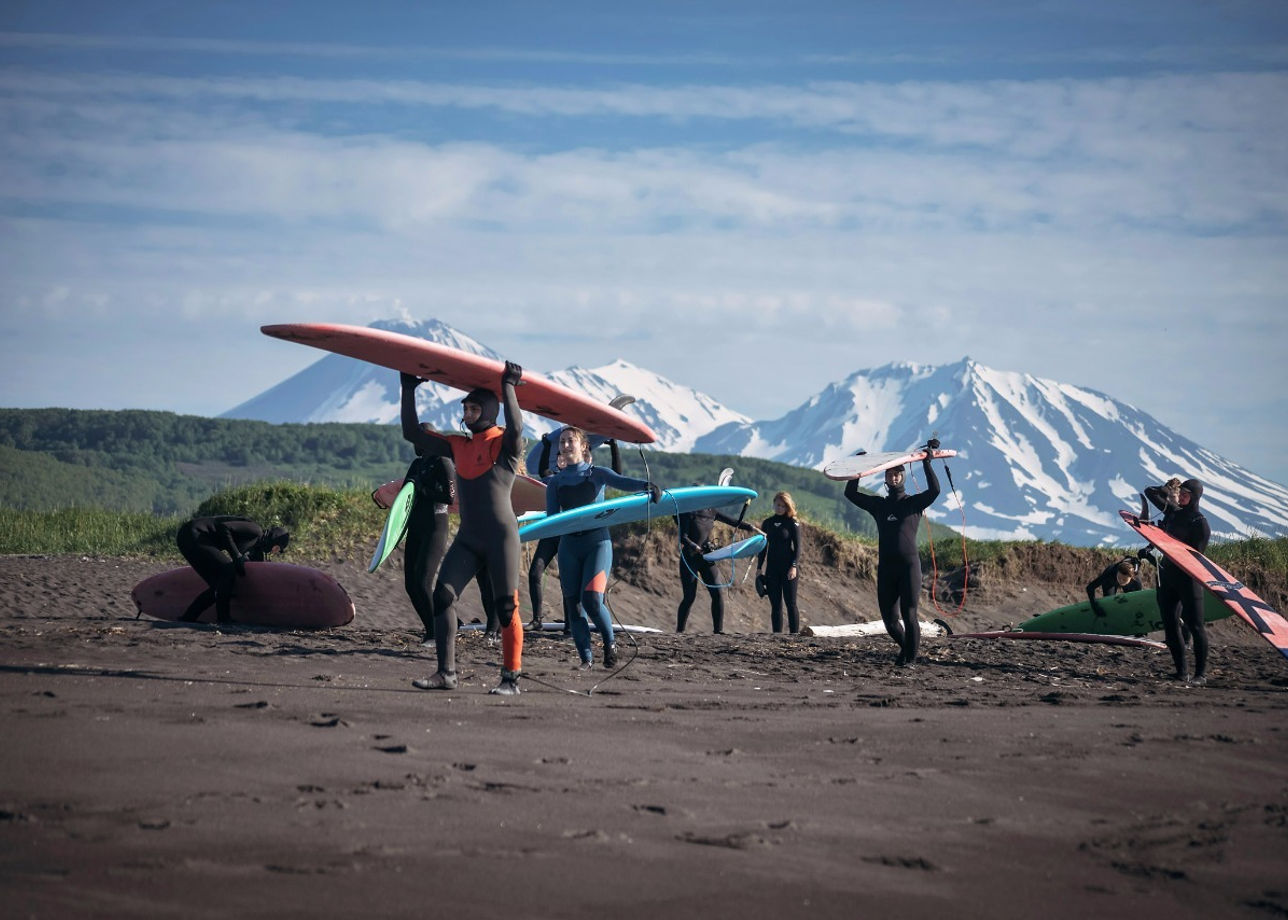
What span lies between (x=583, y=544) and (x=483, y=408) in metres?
2.18

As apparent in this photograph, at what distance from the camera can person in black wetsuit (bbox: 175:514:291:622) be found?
12602 millimetres

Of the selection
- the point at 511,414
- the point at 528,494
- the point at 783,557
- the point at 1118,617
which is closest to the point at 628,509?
the point at 511,414

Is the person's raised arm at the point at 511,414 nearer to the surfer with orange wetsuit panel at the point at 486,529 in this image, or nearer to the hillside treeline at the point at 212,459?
the surfer with orange wetsuit panel at the point at 486,529

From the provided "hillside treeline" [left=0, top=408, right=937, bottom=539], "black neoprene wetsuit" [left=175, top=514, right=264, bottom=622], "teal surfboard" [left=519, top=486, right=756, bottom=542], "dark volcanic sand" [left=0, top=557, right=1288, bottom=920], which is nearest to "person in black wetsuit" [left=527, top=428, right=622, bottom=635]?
"teal surfboard" [left=519, top=486, right=756, bottom=542]

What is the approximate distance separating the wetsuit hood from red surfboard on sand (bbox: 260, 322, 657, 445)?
581 mm

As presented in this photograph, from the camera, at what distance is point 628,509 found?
11469 millimetres

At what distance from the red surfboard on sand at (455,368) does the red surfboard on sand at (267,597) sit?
311cm

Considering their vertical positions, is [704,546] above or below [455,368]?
below

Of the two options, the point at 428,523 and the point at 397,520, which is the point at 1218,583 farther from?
the point at 397,520

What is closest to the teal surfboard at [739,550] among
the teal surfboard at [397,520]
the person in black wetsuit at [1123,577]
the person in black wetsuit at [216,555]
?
the person in black wetsuit at [1123,577]

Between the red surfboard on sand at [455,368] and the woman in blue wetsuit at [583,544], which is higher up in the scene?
the red surfboard on sand at [455,368]

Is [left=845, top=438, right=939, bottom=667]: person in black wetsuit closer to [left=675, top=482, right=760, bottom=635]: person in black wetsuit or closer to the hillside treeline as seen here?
[left=675, top=482, right=760, bottom=635]: person in black wetsuit

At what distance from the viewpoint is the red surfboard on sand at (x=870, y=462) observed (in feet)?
40.3

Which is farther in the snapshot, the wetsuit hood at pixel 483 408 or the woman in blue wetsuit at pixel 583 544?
the woman in blue wetsuit at pixel 583 544
